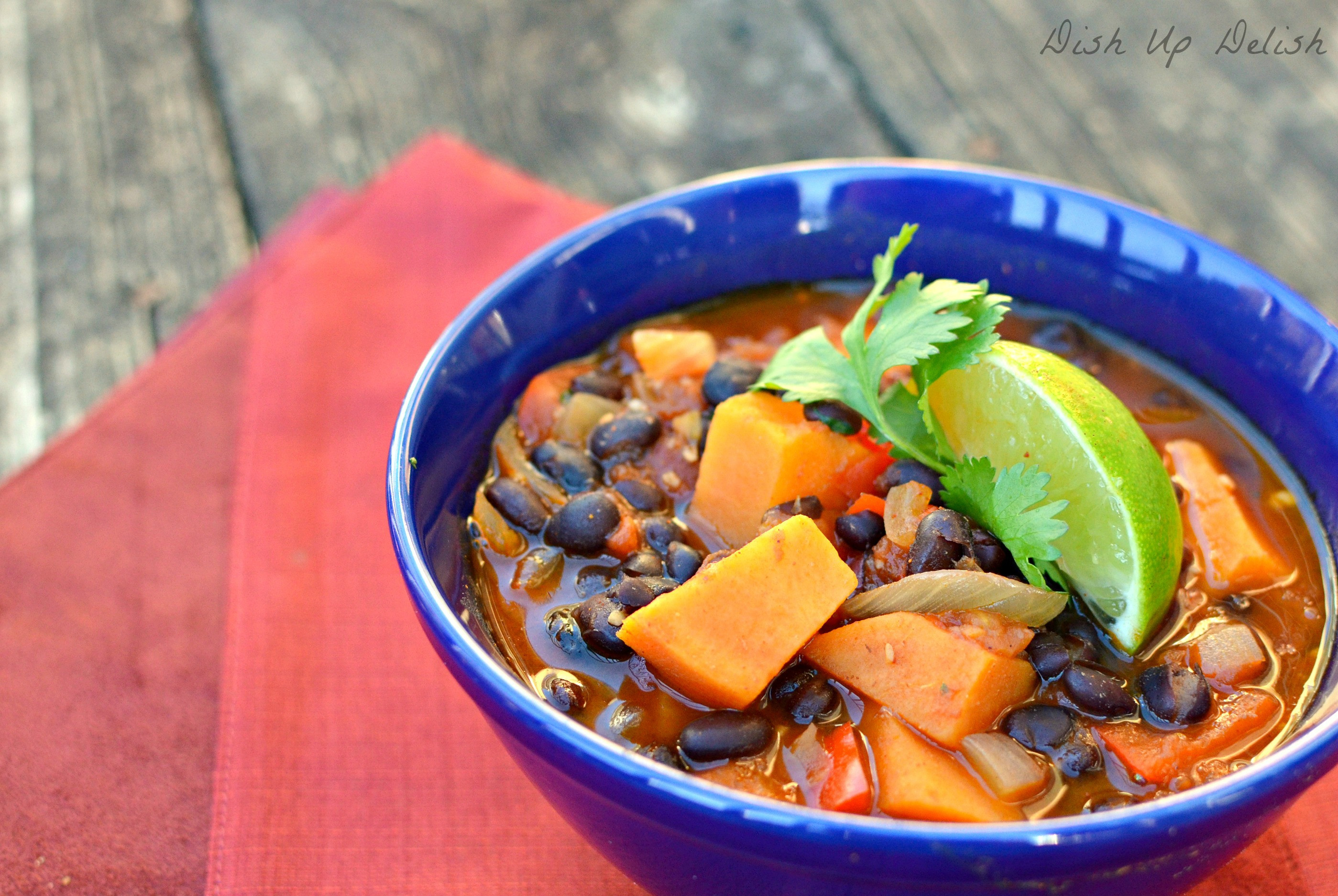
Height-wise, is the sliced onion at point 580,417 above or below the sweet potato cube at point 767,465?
below

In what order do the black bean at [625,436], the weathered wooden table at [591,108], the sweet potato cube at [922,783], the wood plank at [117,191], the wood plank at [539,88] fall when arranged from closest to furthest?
the sweet potato cube at [922,783] < the black bean at [625,436] < the wood plank at [117,191] < the weathered wooden table at [591,108] < the wood plank at [539,88]

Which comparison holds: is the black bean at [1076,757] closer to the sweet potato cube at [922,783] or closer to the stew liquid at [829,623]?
the stew liquid at [829,623]

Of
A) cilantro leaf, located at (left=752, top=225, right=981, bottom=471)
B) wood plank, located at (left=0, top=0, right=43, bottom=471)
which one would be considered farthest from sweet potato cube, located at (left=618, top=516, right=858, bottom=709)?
wood plank, located at (left=0, top=0, right=43, bottom=471)

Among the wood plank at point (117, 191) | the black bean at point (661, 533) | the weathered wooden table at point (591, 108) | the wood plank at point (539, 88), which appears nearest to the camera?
the black bean at point (661, 533)

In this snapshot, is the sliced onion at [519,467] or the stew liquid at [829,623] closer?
the stew liquid at [829,623]

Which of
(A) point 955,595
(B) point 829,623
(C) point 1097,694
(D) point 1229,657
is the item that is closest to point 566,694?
(B) point 829,623

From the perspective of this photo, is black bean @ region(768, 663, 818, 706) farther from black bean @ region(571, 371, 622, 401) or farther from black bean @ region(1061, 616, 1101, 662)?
black bean @ region(571, 371, 622, 401)

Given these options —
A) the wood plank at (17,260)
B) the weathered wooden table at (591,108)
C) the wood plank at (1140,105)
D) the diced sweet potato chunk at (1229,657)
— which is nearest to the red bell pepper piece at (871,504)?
the diced sweet potato chunk at (1229,657)

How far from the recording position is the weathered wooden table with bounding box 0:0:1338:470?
3.68 metres

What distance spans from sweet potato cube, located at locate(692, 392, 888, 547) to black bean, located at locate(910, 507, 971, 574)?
26 centimetres

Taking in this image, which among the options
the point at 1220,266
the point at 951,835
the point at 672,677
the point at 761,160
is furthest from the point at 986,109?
the point at 951,835

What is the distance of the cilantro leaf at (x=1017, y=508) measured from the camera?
1.95 metres

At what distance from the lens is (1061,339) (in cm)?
254

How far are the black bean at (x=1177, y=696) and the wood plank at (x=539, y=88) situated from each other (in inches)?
97.4
